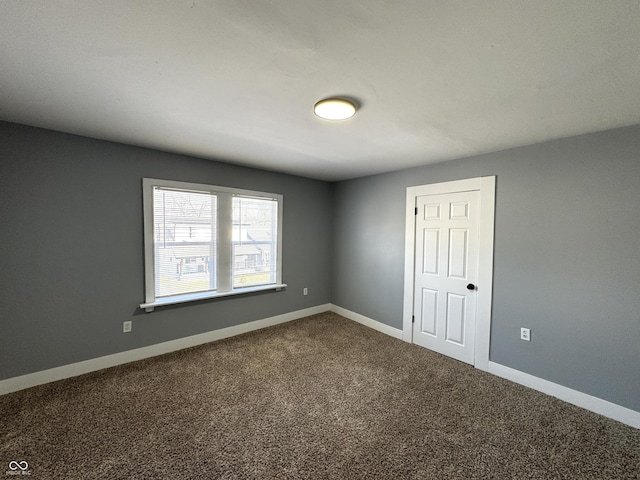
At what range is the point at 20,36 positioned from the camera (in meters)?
1.21

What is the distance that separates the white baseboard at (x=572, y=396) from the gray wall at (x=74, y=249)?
3535 mm

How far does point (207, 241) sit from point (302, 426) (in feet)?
7.86

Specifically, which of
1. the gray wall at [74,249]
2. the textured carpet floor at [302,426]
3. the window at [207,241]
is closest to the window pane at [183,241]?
the window at [207,241]

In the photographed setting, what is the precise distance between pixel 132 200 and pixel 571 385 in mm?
4692

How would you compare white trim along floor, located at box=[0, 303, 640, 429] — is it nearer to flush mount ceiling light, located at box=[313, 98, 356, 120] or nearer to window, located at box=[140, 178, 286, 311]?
window, located at box=[140, 178, 286, 311]

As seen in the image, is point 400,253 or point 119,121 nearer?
point 119,121

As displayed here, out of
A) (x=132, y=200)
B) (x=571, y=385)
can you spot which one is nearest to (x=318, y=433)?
(x=571, y=385)

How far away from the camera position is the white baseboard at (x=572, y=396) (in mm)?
2023

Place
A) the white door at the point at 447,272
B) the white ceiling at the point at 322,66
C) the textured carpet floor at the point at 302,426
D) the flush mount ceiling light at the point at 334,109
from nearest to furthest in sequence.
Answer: the white ceiling at the point at 322,66 → the textured carpet floor at the point at 302,426 → the flush mount ceiling light at the point at 334,109 → the white door at the point at 447,272

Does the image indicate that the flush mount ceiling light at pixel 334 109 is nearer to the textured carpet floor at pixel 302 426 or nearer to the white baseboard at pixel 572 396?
the textured carpet floor at pixel 302 426

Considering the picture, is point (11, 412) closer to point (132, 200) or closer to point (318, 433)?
point (132, 200)

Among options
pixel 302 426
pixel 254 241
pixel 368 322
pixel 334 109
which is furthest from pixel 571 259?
pixel 254 241

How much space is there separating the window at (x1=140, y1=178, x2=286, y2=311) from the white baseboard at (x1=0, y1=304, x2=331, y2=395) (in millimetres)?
507

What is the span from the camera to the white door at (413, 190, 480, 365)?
2.96 meters
